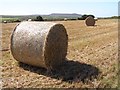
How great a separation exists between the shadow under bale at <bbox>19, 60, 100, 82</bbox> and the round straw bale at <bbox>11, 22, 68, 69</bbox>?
216mm

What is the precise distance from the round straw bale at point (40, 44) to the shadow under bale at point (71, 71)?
8.5 inches

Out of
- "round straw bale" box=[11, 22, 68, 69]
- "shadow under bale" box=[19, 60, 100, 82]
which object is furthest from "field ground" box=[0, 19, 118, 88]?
"round straw bale" box=[11, 22, 68, 69]

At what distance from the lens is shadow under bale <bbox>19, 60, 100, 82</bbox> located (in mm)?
8383

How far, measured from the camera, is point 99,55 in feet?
35.6

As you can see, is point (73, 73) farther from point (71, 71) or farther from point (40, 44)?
point (40, 44)

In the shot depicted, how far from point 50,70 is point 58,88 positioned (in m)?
1.55

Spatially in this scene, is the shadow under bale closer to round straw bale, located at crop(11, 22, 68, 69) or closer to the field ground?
the field ground

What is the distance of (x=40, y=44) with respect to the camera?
29.5ft

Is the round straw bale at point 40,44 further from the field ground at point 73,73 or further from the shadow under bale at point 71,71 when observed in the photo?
the field ground at point 73,73

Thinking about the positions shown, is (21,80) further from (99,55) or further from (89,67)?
(99,55)

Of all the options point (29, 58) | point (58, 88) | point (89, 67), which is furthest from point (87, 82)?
point (29, 58)

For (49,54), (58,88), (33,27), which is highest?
(33,27)

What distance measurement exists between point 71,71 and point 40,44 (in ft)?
4.43

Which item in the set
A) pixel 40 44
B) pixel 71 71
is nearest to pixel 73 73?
pixel 71 71
